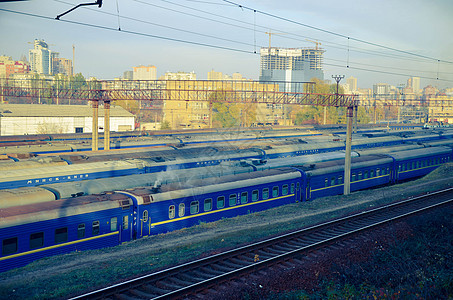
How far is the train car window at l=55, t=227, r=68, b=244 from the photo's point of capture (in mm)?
14688

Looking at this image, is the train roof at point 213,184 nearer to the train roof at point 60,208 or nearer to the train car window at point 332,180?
the train roof at point 60,208

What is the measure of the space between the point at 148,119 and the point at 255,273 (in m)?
113

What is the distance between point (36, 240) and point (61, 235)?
36.5 inches

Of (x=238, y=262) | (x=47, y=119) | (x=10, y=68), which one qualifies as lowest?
(x=238, y=262)

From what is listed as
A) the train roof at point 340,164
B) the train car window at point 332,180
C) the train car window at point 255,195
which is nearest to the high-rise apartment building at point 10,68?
the train roof at point 340,164

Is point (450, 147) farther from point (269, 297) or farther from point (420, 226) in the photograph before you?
point (269, 297)

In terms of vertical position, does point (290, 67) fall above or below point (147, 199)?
above

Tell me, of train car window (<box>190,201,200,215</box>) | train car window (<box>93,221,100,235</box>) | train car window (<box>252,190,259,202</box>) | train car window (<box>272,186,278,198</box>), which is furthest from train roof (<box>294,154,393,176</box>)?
train car window (<box>93,221,100,235</box>)

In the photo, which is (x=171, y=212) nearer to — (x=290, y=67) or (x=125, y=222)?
(x=125, y=222)

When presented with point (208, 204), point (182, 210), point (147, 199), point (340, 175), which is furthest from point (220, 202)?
point (340, 175)

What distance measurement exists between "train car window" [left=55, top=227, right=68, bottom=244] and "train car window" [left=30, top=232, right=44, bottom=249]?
0.55 m

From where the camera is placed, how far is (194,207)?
19672 millimetres

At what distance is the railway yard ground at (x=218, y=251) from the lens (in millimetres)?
10969

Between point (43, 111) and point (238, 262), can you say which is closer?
point (238, 262)
